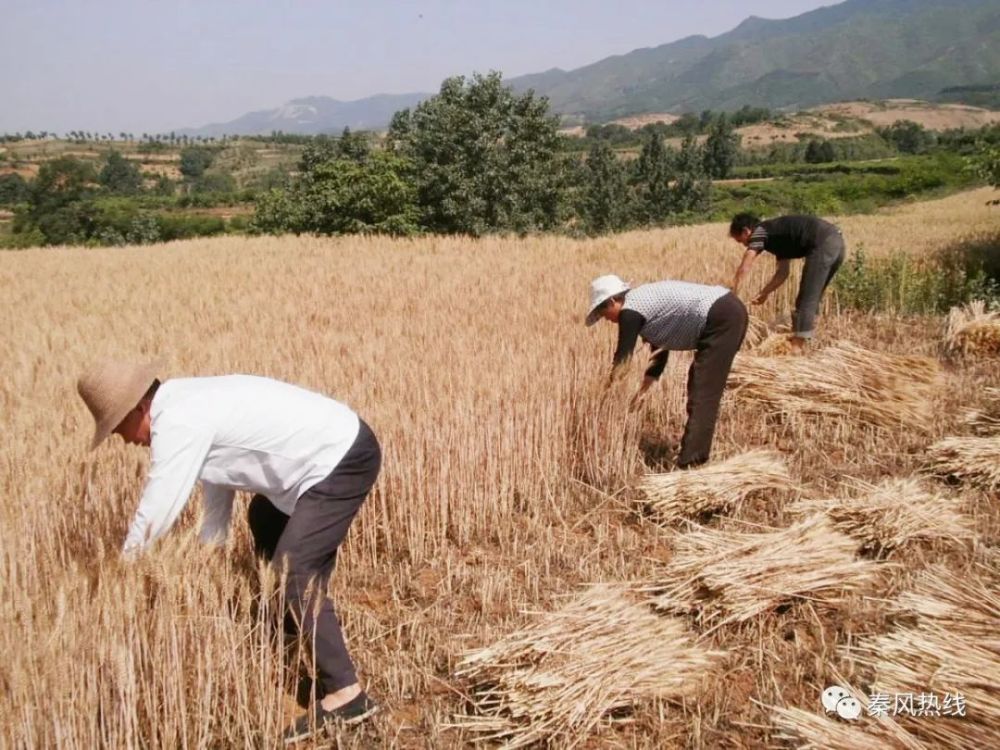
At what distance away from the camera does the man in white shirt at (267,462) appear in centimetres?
210

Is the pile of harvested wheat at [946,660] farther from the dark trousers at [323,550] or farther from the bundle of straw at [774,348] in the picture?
the bundle of straw at [774,348]

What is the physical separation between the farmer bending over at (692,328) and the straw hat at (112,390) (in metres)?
2.61

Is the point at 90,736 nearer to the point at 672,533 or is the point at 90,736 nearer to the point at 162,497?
the point at 162,497

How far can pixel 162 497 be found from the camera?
6.80 feet

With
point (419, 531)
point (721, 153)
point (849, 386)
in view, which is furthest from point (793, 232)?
point (721, 153)

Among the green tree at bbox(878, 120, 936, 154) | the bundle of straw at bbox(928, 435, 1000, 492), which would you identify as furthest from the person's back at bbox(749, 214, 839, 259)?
the green tree at bbox(878, 120, 936, 154)

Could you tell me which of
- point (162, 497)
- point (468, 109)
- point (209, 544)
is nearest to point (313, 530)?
point (209, 544)

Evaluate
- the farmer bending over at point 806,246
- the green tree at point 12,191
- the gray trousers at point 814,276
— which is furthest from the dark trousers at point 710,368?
the green tree at point 12,191

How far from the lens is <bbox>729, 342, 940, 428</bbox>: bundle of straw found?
5062 mm

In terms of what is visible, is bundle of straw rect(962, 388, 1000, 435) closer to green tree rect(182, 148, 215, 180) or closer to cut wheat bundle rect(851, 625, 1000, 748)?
cut wheat bundle rect(851, 625, 1000, 748)

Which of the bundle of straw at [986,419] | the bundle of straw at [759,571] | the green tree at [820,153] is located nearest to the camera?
the bundle of straw at [759,571]

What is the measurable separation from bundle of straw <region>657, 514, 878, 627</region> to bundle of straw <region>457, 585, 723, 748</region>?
226 millimetres

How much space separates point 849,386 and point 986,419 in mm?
849

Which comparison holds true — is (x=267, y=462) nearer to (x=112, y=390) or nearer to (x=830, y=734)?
(x=112, y=390)
